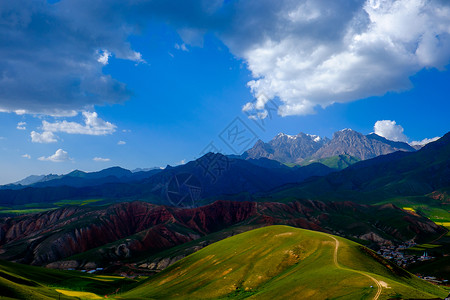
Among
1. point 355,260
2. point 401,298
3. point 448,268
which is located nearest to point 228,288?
point 355,260

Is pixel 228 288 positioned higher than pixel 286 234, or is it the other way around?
pixel 286 234

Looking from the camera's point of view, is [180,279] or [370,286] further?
[180,279]

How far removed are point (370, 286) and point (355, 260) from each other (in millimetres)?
18656

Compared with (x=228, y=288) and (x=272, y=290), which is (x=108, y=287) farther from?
(x=272, y=290)

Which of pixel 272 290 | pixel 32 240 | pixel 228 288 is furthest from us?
pixel 32 240

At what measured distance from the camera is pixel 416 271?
123 metres

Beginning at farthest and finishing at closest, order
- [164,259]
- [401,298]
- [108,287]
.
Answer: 1. [164,259]
2. [108,287]
3. [401,298]

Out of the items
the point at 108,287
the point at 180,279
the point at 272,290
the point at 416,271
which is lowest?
the point at 416,271

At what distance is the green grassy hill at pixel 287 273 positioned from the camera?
151ft

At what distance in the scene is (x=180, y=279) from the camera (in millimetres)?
84625

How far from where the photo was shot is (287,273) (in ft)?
214

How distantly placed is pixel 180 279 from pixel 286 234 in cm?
3551

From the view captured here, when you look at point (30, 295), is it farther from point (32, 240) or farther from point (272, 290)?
point (32, 240)

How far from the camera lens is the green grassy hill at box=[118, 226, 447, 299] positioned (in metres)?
46.2
